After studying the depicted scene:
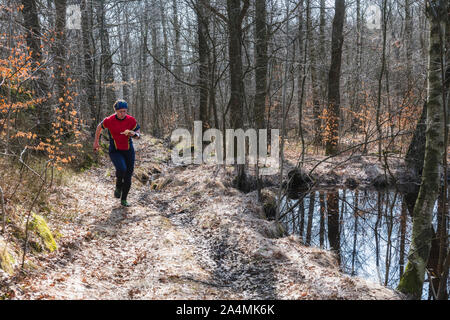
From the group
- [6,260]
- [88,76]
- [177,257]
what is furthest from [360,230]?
[88,76]

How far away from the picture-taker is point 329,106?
14.5m

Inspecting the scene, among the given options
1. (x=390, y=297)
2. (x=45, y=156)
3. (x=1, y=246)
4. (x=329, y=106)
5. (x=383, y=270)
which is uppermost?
(x=329, y=106)

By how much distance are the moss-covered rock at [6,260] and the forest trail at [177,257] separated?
0.19 meters

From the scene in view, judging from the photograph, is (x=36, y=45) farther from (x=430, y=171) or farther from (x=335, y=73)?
(x=335, y=73)

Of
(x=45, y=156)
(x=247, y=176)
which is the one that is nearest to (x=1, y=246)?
(x=45, y=156)

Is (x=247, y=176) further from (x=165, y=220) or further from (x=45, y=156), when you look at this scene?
(x=45, y=156)

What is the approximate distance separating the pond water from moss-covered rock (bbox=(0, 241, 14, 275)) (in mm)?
4849

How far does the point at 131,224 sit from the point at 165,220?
83 centimetres

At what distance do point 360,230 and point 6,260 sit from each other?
7.65m

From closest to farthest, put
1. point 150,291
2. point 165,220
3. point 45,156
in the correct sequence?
point 150,291 → point 165,220 → point 45,156

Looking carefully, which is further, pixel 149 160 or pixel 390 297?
pixel 149 160

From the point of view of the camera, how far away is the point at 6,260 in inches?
133

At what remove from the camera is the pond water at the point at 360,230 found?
6.23 metres

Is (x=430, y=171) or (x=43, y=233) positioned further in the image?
(x=430, y=171)
